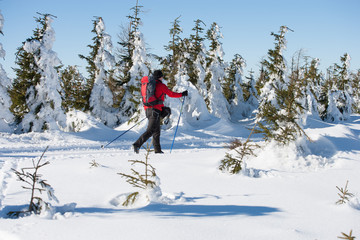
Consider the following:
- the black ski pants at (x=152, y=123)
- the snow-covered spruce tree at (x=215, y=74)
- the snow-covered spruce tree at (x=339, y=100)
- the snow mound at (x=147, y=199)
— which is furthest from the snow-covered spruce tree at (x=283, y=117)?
the snow-covered spruce tree at (x=339, y=100)

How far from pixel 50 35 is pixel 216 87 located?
16.9 metres

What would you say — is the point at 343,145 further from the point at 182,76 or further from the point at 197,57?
the point at 197,57

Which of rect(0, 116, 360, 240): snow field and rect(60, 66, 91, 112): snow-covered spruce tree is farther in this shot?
rect(60, 66, 91, 112): snow-covered spruce tree

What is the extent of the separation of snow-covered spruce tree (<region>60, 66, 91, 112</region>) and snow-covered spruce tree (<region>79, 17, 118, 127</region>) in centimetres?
80

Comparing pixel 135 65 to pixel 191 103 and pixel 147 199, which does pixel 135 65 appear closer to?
pixel 191 103

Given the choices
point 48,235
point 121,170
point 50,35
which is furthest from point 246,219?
point 50,35

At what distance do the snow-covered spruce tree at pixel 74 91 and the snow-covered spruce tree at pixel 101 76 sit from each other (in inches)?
31.6

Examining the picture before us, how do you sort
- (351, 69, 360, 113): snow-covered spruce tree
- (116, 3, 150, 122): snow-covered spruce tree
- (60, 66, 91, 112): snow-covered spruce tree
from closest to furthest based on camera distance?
(116, 3, 150, 122): snow-covered spruce tree < (60, 66, 91, 112): snow-covered spruce tree < (351, 69, 360, 113): snow-covered spruce tree

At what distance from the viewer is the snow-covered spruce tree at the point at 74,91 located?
2116 cm

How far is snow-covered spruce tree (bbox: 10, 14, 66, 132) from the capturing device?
539 inches

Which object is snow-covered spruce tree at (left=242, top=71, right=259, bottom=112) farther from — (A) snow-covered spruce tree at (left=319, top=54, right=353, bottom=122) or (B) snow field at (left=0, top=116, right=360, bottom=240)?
(B) snow field at (left=0, top=116, right=360, bottom=240)

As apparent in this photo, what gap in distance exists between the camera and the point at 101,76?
66.2 feet

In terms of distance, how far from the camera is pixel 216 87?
88.9 feet

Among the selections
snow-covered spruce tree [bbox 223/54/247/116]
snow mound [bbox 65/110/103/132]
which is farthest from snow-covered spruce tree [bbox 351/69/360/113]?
snow mound [bbox 65/110/103/132]
